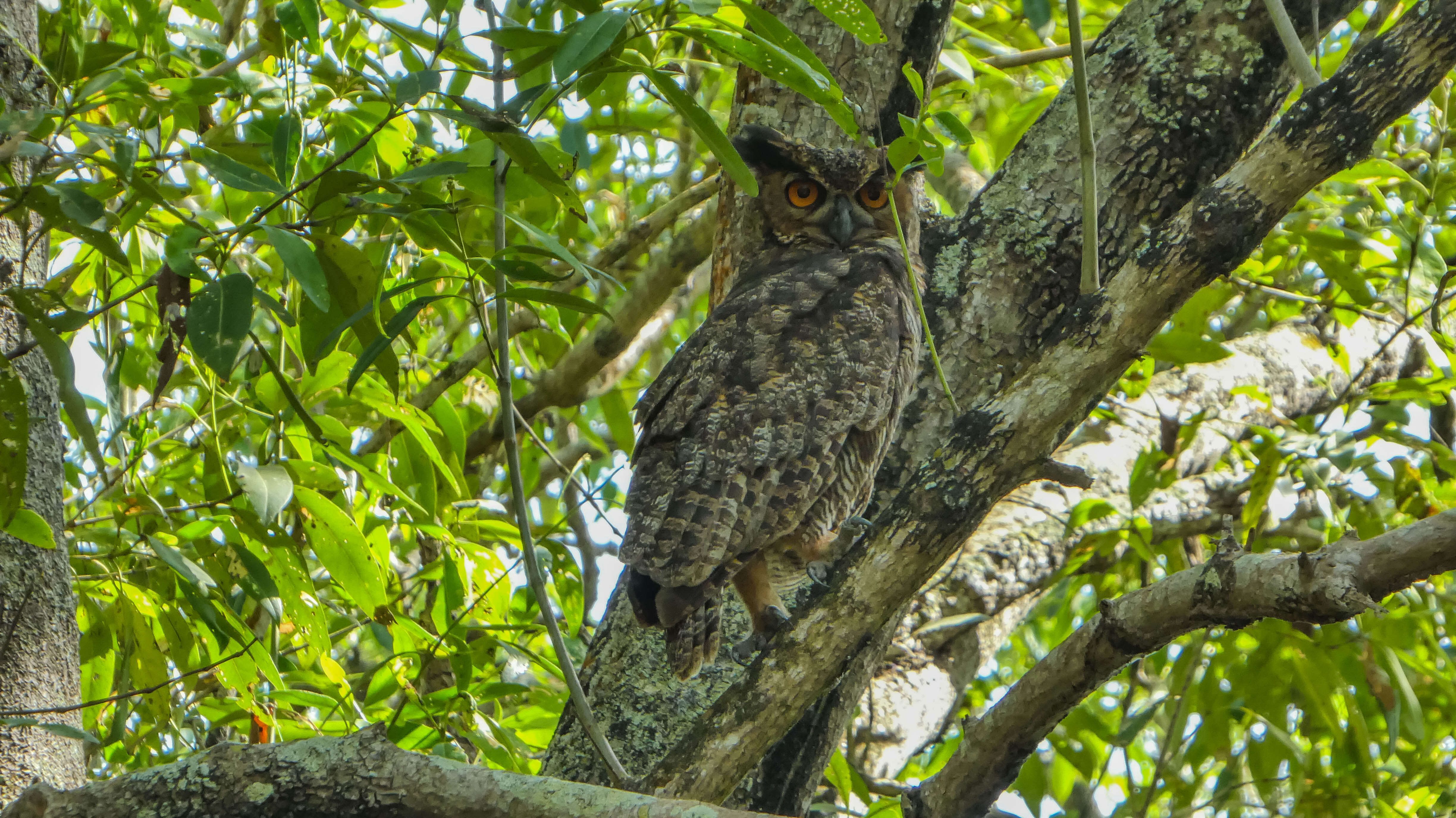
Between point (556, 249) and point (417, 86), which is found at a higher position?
Result: point (417, 86)

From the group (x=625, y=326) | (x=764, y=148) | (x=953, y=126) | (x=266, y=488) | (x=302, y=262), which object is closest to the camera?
(x=302, y=262)

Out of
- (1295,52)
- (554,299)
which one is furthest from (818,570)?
(1295,52)

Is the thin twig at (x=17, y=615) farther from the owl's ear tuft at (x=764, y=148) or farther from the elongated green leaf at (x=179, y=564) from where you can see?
the owl's ear tuft at (x=764, y=148)

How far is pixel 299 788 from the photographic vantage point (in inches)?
54.9

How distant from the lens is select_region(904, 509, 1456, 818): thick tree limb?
123 centimetres

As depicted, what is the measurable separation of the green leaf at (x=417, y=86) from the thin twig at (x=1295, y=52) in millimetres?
1114

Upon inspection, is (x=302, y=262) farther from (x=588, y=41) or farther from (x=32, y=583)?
(x=32, y=583)

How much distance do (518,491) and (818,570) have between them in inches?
39.6

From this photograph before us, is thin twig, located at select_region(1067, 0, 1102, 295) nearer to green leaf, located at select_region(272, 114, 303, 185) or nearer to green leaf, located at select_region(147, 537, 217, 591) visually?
green leaf, located at select_region(272, 114, 303, 185)

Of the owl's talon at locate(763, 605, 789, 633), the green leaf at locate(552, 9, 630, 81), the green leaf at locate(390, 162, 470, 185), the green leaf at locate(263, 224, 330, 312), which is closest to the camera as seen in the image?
the green leaf at locate(552, 9, 630, 81)

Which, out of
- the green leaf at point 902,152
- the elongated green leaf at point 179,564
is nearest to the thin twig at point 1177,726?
the green leaf at point 902,152

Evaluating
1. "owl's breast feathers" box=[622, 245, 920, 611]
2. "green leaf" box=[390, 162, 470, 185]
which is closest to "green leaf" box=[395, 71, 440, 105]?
"green leaf" box=[390, 162, 470, 185]

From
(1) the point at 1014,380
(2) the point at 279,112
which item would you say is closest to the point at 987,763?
(1) the point at 1014,380

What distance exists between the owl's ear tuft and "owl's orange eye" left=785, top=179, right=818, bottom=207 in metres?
0.08
